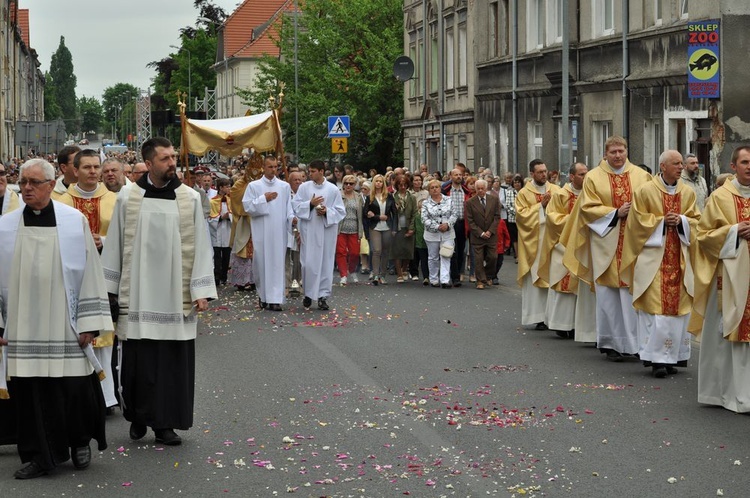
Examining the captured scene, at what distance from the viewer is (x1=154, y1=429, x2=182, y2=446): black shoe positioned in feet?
30.0

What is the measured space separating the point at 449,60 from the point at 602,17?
14105 millimetres

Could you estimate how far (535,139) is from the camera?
35688mm

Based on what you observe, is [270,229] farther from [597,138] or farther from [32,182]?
[597,138]

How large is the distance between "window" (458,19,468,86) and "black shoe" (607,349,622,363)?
30.1m

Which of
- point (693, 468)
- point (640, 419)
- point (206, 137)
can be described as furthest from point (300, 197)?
point (693, 468)

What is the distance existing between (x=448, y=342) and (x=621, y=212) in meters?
2.52

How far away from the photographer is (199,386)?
11711 millimetres

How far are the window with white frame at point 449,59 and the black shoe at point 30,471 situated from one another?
121 ft

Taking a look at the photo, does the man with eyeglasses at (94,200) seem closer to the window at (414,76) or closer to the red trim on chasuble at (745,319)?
the red trim on chasuble at (745,319)

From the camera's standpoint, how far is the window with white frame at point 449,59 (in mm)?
44312

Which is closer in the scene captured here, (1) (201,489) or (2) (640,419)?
(1) (201,489)

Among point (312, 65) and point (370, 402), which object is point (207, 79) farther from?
point (370, 402)

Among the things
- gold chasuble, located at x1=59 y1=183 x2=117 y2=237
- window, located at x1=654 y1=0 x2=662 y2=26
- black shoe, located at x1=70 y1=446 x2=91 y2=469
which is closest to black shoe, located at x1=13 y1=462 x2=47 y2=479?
black shoe, located at x1=70 y1=446 x2=91 y2=469

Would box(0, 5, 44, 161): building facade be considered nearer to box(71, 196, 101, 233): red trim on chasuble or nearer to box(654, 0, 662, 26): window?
box(654, 0, 662, 26): window
